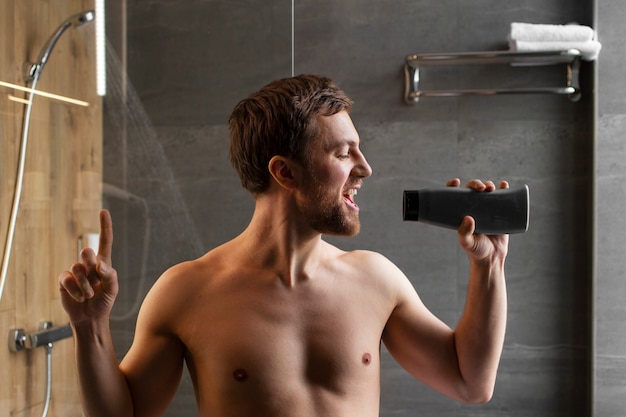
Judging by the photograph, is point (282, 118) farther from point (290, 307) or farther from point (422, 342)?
point (422, 342)

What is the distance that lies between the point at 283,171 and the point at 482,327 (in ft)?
1.27

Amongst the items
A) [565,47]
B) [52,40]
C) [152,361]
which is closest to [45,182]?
[52,40]

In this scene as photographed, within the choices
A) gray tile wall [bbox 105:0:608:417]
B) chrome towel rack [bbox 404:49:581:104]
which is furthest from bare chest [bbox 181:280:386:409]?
chrome towel rack [bbox 404:49:581:104]

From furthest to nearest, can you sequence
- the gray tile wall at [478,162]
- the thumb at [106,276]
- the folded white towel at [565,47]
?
the gray tile wall at [478,162], the folded white towel at [565,47], the thumb at [106,276]

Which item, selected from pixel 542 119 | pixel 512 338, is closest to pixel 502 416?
pixel 512 338

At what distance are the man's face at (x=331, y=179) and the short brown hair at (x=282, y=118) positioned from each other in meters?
0.02

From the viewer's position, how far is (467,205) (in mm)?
1059

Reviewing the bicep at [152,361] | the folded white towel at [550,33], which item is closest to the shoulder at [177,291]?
the bicep at [152,361]

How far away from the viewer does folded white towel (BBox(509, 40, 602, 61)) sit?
6.35ft

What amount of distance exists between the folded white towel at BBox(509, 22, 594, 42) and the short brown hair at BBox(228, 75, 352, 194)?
40.1 inches

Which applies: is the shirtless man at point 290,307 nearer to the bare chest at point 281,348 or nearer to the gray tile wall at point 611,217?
the bare chest at point 281,348

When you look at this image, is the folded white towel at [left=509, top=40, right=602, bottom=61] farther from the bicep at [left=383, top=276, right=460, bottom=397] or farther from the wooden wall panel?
the wooden wall panel

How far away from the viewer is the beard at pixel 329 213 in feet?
3.58

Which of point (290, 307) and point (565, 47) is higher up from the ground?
point (565, 47)
